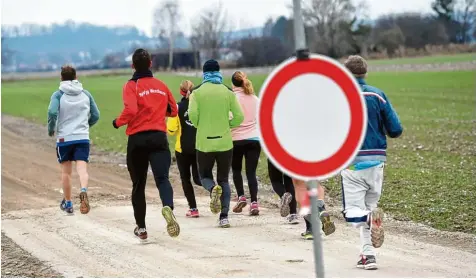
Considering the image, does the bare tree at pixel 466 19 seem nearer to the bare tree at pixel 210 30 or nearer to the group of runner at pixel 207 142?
the bare tree at pixel 210 30

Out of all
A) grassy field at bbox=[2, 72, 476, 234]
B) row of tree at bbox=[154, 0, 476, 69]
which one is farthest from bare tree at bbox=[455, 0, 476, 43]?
grassy field at bbox=[2, 72, 476, 234]

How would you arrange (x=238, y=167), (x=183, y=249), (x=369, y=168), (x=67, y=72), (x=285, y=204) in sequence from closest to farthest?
(x=369, y=168), (x=183, y=249), (x=285, y=204), (x=67, y=72), (x=238, y=167)

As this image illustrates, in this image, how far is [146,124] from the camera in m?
11.0

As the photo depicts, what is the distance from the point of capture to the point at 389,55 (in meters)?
113

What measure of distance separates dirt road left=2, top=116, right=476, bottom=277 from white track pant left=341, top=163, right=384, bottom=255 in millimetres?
363

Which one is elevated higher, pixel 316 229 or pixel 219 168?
pixel 316 229

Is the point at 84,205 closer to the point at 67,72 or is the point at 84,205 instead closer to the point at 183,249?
the point at 67,72

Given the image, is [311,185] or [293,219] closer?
[311,185]

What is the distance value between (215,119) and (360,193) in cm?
329

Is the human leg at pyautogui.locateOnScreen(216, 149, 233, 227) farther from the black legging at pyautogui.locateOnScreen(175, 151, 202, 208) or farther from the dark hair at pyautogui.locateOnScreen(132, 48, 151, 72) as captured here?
the dark hair at pyautogui.locateOnScreen(132, 48, 151, 72)

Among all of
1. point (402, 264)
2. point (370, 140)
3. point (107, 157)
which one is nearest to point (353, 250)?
point (402, 264)

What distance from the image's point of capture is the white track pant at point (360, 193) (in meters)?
9.31

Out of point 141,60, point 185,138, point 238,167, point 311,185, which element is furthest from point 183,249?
point 311,185

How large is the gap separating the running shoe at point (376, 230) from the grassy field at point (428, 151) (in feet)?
8.75
